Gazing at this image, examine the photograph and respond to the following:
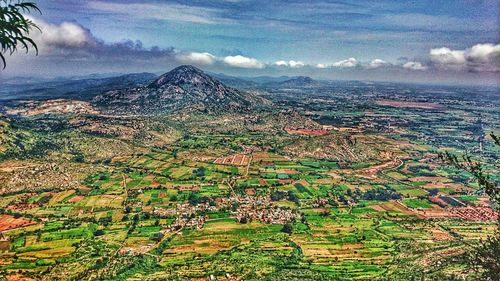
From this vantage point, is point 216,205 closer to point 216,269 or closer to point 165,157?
point 216,269

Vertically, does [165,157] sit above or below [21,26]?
below

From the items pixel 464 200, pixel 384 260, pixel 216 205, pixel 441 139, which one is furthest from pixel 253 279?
pixel 441 139

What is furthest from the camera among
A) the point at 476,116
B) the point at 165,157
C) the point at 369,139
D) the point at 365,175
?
the point at 476,116

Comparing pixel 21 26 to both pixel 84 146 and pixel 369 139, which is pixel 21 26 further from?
pixel 369 139

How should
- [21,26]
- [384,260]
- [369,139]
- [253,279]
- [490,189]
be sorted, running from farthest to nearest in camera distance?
[369,139]
[384,260]
[253,279]
[490,189]
[21,26]

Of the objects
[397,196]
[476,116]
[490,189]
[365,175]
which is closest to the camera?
[490,189]

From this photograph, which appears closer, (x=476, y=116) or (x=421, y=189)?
(x=421, y=189)

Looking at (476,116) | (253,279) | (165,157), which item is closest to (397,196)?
(253,279)

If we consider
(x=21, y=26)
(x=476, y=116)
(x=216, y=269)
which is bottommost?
(x=216, y=269)

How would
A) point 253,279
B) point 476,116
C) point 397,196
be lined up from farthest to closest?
point 476,116, point 397,196, point 253,279
